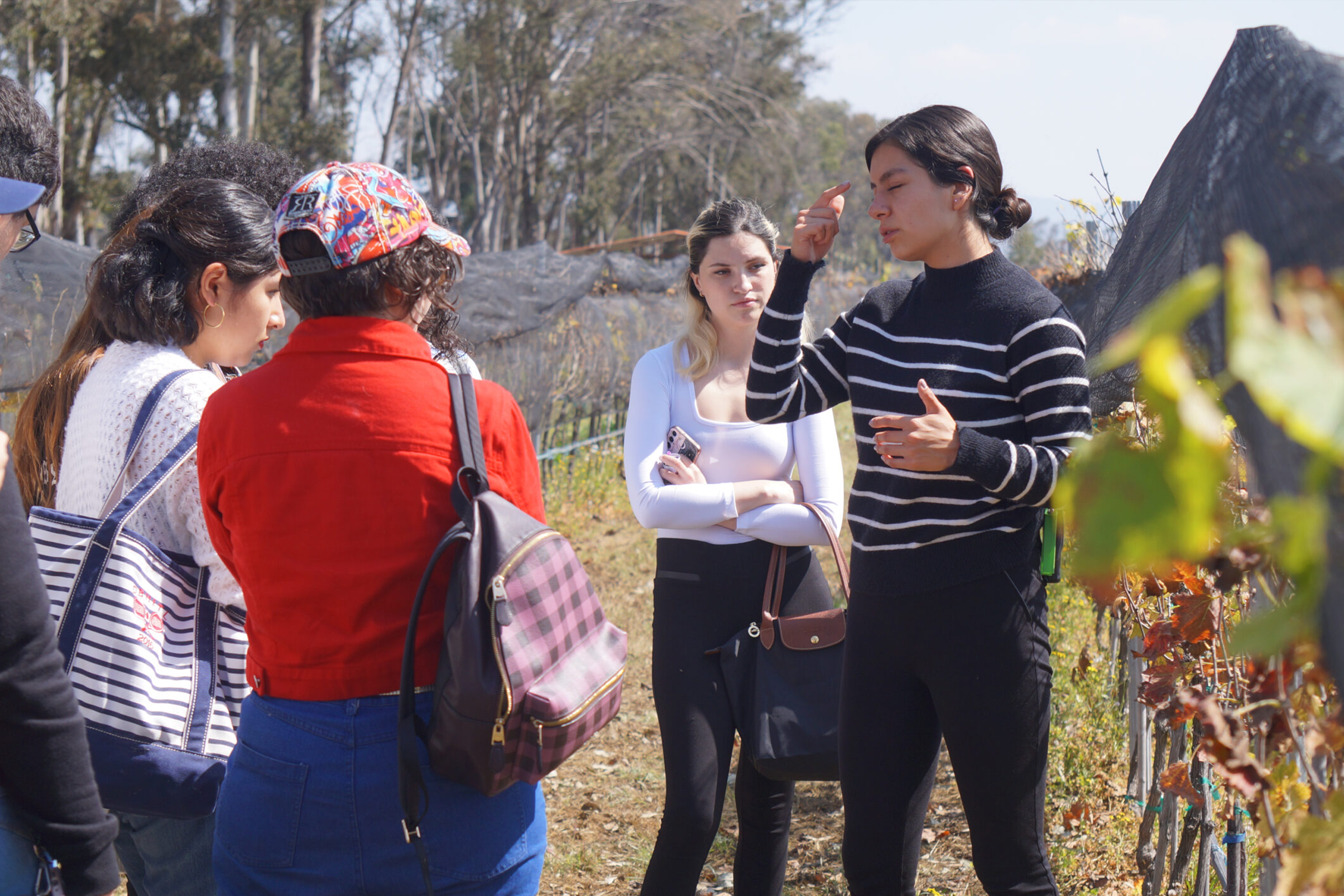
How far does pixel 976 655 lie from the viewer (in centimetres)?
221

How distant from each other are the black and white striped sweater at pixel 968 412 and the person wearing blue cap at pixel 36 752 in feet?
4.91

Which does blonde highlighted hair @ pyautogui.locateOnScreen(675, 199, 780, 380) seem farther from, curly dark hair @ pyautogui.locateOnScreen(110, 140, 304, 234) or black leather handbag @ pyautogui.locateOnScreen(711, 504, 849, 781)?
curly dark hair @ pyautogui.locateOnScreen(110, 140, 304, 234)

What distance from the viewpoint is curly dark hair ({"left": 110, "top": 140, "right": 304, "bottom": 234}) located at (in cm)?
261

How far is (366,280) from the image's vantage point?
5.44 feet

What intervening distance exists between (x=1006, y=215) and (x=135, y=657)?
1957mm

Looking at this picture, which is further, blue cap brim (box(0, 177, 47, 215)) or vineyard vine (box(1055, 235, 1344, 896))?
blue cap brim (box(0, 177, 47, 215))

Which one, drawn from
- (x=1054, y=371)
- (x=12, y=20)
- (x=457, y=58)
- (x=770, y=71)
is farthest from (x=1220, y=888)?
(x=770, y=71)

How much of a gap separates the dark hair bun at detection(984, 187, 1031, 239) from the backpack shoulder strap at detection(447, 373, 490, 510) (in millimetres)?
1314

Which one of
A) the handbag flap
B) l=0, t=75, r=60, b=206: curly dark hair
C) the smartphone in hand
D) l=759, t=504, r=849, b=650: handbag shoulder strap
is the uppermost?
l=0, t=75, r=60, b=206: curly dark hair

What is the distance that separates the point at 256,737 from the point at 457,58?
26468 mm

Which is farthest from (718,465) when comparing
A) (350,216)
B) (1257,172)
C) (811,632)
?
(1257,172)

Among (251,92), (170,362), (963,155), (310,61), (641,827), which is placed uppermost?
(310,61)

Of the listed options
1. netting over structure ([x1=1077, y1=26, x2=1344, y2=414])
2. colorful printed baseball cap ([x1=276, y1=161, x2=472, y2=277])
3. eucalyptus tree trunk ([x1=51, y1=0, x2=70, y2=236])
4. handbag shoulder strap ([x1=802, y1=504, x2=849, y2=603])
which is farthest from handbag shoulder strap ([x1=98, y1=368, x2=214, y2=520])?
eucalyptus tree trunk ([x1=51, y1=0, x2=70, y2=236])

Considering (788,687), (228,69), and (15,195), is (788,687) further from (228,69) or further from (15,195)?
(228,69)
